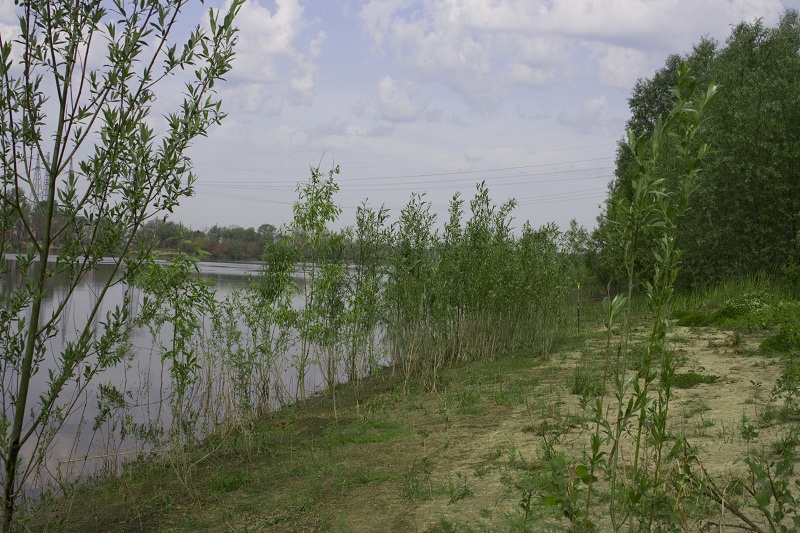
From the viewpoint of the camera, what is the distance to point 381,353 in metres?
13.0

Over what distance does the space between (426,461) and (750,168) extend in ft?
55.7

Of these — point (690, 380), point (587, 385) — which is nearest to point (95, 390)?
point (587, 385)

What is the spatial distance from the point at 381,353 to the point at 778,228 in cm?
1387

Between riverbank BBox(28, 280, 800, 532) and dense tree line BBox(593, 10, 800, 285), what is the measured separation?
36.5 ft

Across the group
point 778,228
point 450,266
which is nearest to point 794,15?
point 778,228

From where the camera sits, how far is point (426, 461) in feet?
21.5

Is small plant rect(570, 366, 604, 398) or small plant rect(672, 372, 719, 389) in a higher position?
small plant rect(672, 372, 719, 389)

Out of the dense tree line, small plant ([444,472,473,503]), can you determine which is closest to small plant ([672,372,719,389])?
small plant ([444,472,473,503])

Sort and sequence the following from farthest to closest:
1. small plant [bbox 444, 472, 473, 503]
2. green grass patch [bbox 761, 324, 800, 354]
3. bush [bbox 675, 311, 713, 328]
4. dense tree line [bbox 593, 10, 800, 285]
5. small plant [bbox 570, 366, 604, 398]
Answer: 1. dense tree line [bbox 593, 10, 800, 285]
2. bush [bbox 675, 311, 713, 328]
3. green grass patch [bbox 761, 324, 800, 354]
4. small plant [bbox 570, 366, 604, 398]
5. small plant [bbox 444, 472, 473, 503]

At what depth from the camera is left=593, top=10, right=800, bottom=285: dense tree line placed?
19.8m

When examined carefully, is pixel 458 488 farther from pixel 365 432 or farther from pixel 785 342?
pixel 785 342

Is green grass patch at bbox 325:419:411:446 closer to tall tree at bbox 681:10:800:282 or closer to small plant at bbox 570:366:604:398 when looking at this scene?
small plant at bbox 570:366:604:398

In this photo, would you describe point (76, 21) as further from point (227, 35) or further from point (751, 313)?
point (751, 313)

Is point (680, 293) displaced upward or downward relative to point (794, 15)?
downward
